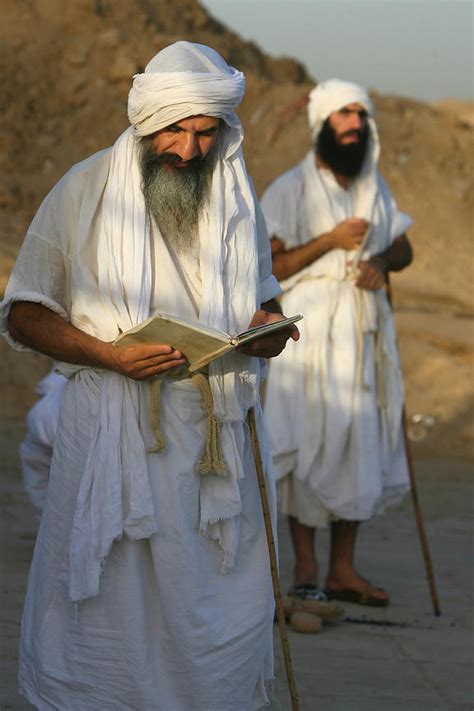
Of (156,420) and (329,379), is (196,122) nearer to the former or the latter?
(156,420)

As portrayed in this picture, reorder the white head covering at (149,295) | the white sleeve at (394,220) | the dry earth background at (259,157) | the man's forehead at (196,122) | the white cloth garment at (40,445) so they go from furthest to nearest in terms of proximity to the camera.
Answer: the dry earth background at (259,157) < the white cloth garment at (40,445) < the white sleeve at (394,220) < the man's forehead at (196,122) < the white head covering at (149,295)

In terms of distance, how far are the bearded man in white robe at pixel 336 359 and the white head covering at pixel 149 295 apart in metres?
2.47

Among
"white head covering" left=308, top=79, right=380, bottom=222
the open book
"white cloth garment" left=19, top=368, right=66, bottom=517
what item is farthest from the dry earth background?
the open book

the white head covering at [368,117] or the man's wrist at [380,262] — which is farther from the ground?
the white head covering at [368,117]

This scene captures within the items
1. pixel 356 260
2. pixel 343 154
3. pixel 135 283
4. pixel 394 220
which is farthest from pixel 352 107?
pixel 135 283

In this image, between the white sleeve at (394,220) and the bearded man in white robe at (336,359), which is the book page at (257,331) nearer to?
the bearded man in white robe at (336,359)

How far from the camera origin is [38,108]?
22.2 m

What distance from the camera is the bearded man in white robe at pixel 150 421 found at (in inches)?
162

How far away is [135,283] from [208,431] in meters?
0.52

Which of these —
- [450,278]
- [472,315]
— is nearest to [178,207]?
[472,315]

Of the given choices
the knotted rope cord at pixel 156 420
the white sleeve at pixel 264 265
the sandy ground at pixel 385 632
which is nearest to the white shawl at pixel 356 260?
the sandy ground at pixel 385 632

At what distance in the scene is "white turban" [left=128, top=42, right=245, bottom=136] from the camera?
415 cm

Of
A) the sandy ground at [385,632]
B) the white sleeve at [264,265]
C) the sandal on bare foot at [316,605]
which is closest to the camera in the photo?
the white sleeve at [264,265]

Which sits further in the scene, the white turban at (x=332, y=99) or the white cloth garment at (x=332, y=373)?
the white turban at (x=332, y=99)
